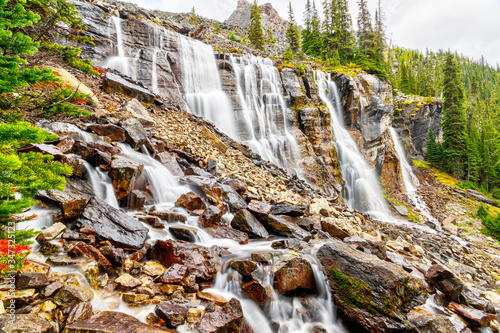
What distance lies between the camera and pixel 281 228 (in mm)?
8227

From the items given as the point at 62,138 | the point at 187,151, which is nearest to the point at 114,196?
the point at 62,138

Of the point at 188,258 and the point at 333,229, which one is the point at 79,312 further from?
the point at 333,229

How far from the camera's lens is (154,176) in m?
8.66

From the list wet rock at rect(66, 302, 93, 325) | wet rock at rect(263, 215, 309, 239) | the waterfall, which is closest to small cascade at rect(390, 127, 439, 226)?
the waterfall

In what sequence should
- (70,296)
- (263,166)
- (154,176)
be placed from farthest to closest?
1. (263,166)
2. (154,176)
3. (70,296)

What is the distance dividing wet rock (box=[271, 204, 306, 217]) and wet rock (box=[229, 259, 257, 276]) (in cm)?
475

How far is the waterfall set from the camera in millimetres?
24547

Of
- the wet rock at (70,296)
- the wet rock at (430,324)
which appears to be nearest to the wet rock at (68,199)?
the wet rock at (70,296)

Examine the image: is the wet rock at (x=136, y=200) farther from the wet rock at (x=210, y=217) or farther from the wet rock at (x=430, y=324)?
the wet rock at (x=430, y=324)

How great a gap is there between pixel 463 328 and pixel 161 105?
1701 centimetres

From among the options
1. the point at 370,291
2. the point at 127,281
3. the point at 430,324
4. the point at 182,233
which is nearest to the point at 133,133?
the point at 182,233

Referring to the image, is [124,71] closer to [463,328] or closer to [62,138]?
[62,138]

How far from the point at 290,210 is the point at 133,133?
7.59m

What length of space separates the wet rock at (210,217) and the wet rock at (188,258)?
6.09 feet
